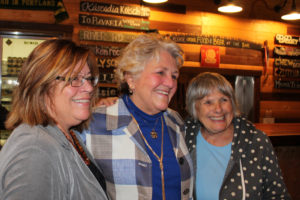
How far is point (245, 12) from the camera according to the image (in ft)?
17.8

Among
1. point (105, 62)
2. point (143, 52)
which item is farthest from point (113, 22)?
point (143, 52)

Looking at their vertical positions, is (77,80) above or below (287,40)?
below

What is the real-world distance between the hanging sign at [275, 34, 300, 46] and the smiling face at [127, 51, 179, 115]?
472cm

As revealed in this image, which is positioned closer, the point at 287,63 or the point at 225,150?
the point at 225,150

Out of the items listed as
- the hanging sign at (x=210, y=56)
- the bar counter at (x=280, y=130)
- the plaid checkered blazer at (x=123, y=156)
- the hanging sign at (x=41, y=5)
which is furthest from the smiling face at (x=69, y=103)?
the hanging sign at (x=210, y=56)

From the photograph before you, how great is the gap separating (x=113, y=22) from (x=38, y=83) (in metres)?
3.46

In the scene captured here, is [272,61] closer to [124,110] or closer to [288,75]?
[288,75]

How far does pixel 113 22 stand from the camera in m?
4.38

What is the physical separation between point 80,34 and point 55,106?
10.5ft

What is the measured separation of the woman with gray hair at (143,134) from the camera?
5.04ft

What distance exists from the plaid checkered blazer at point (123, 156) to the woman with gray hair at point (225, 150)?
0.14 meters

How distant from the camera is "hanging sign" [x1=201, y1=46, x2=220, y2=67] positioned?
5.04 meters

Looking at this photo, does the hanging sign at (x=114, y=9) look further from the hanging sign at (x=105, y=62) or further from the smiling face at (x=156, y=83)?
the smiling face at (x=156, y=83)

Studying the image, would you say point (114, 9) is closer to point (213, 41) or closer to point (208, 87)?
point (213, 41)
